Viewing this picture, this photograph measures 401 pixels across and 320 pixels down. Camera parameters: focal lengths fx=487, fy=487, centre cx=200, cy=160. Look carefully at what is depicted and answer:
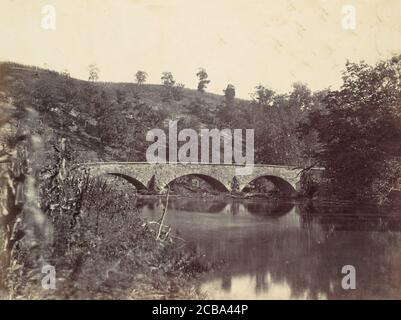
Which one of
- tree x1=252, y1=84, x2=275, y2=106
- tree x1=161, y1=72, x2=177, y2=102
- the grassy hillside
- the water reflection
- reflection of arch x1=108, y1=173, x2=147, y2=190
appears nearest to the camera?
the water reflection

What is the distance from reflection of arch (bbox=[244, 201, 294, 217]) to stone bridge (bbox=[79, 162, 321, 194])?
386 cm

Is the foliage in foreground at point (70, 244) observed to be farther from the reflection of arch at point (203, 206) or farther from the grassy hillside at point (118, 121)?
the grassy hillside at point (118, 121)

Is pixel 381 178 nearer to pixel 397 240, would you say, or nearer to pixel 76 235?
pixel 397 240

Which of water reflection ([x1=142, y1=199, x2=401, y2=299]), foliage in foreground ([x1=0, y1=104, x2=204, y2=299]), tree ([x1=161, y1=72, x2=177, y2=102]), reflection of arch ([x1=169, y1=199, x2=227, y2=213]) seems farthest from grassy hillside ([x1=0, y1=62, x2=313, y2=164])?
foliage in foreground ([x1=0, y1=104, x2=204, y2=299])

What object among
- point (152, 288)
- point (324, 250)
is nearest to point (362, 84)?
point (324, 250)

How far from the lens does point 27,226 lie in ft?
31.8

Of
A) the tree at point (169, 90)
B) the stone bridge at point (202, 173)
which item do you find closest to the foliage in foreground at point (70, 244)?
the stone bridge at point (202, 173)

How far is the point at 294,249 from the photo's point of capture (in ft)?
49.9

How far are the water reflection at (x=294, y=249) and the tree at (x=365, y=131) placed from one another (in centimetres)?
157

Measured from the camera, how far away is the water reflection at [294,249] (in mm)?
10812

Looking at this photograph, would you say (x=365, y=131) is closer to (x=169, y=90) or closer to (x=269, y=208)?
(x=269, y=208)

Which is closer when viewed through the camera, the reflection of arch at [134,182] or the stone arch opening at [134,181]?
the stone arch opening at [134,181]

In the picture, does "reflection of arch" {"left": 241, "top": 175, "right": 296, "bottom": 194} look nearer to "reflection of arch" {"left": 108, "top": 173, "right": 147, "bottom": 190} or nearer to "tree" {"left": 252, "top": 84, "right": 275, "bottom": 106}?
"reflection of arch" {"left": 108, "top": 173, "right": 147, "bottom": 190}

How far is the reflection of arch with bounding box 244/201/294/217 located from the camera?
974 inches
